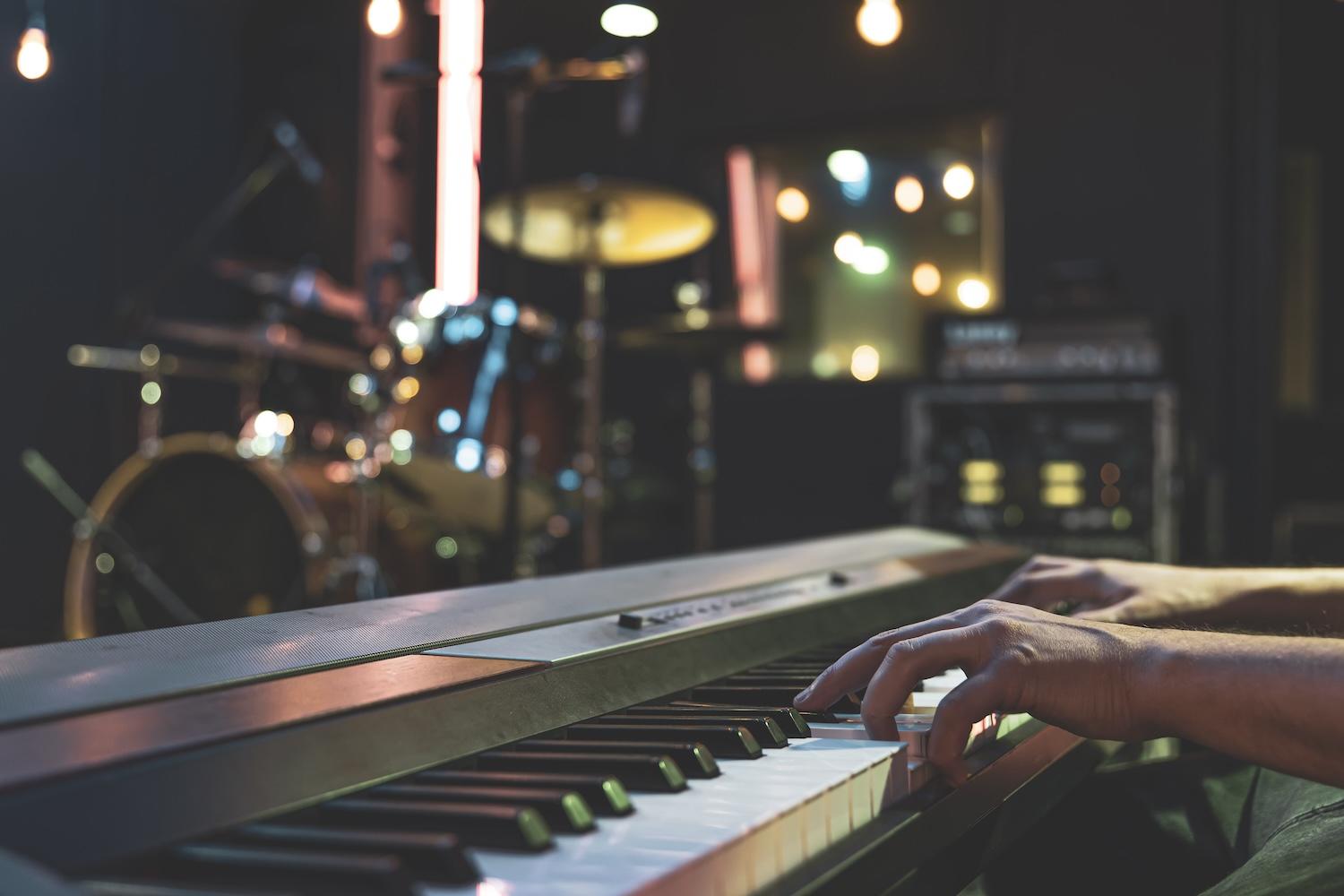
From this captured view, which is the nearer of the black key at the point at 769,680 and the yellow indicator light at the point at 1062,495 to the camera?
the black key at the point at 769,680

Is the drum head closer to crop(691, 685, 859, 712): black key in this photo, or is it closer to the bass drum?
the bass drum

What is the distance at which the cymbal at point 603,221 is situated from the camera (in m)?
4.06

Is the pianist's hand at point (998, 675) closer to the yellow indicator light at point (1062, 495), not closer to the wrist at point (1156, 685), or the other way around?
the wrist at point (1156, 685)

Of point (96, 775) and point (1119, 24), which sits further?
point (1119, 24)

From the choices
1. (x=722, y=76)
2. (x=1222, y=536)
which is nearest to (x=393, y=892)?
(x=1222, y=536)

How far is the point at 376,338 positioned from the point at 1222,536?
4028 mm

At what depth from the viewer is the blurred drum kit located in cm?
419

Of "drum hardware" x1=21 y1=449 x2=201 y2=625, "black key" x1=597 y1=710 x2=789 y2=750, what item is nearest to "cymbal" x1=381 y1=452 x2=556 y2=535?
"drum hardware" x1=21 y1=449 x2=201 y2=625

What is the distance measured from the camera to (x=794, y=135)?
6758 mm

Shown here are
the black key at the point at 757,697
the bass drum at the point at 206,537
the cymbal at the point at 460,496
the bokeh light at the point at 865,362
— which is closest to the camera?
the black key at the point at 757,697

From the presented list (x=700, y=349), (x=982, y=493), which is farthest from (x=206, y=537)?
(x=982, y=493)

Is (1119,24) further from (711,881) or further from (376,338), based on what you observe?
(711,881)

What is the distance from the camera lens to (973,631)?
0.82 m

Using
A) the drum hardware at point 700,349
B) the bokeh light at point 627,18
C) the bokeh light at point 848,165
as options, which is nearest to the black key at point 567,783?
the bokeh light at point 627,18
